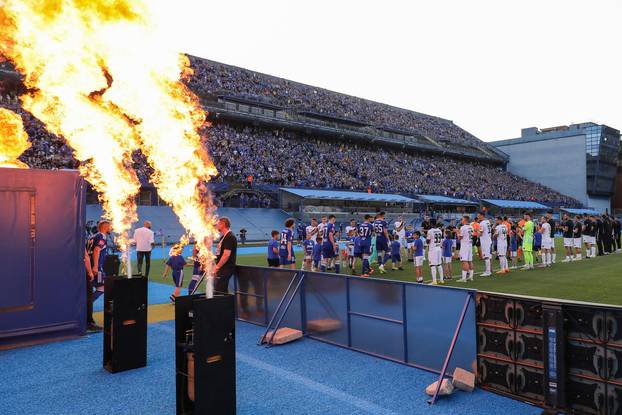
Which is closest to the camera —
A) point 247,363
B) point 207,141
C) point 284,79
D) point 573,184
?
point 247,363

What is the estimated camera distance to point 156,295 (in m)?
12.1

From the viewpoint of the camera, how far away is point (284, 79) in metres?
55.2

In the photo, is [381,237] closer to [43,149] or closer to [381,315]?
[381,315]

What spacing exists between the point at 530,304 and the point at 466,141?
7057 cm

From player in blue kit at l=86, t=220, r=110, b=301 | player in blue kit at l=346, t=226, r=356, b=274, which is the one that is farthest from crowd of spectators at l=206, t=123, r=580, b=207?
player in blue kit at l=86, t=220, r=110, b=301

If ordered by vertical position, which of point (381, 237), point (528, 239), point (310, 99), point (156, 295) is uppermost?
point (310, 99)

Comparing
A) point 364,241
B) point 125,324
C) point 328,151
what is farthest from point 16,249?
point 328,151

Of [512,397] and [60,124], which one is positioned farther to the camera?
[60,124]

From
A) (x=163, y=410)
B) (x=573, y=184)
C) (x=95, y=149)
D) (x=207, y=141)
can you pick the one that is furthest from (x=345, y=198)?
(x=573, y=184)

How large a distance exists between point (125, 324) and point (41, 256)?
2.61 metres

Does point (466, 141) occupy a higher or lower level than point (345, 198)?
higher

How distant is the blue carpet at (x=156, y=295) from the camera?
11102mm

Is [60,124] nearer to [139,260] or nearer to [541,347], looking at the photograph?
[139,260]

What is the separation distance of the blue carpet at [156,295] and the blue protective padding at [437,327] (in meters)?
7.60
